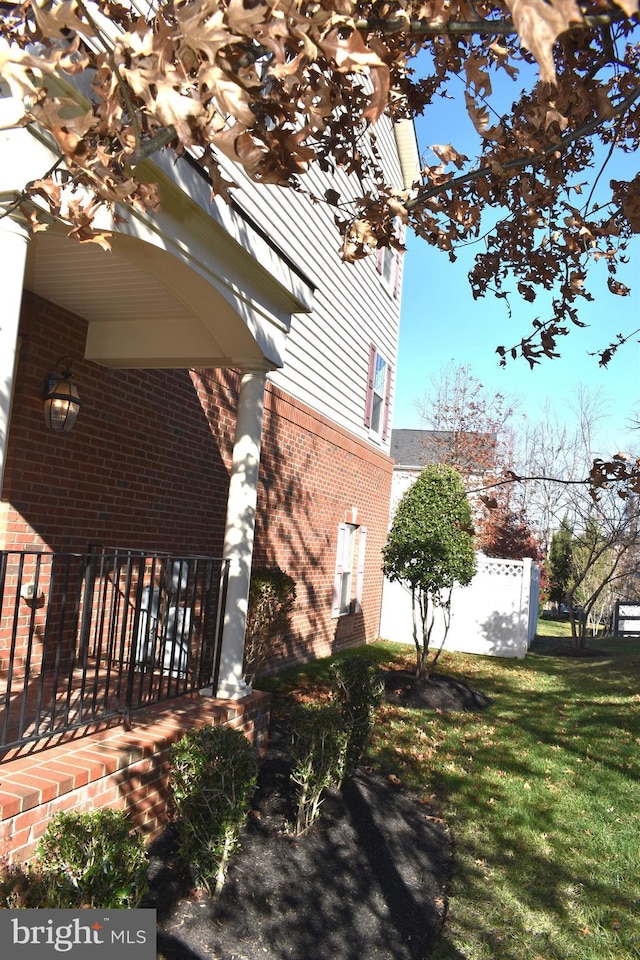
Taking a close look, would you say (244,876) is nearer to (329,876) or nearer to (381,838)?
(329,876)

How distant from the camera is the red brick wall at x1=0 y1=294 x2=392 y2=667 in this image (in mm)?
4898

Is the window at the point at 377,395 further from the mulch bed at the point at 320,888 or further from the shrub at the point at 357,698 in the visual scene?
the mulch bed at the point at 320,888

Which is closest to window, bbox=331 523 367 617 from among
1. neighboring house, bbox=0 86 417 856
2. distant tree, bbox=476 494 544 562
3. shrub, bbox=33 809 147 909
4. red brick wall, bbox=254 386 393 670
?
red brick wall, bbox=254 386 393 670

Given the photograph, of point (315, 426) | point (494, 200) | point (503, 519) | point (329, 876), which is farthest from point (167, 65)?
point (503, 519)

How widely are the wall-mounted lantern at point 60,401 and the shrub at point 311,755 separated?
8.62 feet

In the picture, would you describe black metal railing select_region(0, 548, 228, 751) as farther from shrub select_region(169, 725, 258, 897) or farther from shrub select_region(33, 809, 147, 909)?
shrub select_region(33, 809, 147, 909)

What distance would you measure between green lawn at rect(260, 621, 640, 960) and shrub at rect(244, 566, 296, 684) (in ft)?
4.61

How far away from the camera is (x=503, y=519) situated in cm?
2305

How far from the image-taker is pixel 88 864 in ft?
8.21

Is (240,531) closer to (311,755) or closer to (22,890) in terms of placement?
(311,755)

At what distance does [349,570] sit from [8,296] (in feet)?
31.6

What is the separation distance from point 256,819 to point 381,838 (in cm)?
84

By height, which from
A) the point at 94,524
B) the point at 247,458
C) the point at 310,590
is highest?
the point at 247,458

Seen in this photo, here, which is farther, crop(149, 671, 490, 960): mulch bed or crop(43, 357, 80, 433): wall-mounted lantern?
crop(43, 357, 80, 433): wall-mounted lantern
